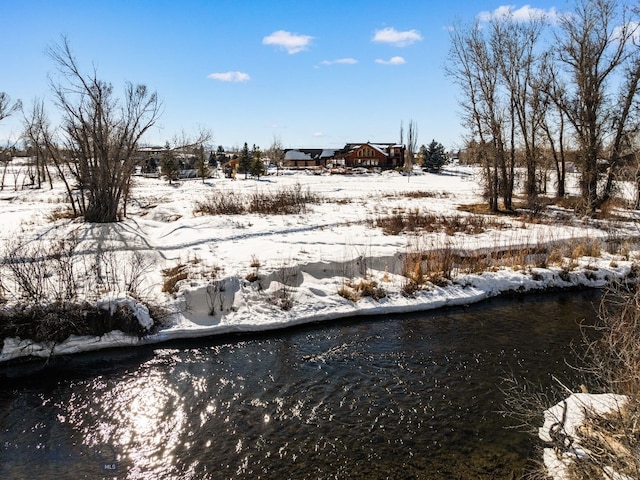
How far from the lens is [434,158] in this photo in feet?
221

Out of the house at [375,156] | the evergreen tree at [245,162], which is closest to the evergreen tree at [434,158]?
the house at [375,156]

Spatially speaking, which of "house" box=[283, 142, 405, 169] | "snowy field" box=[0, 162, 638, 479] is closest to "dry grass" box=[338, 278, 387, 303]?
"snowy field" box=[0, 162, 638, 479]

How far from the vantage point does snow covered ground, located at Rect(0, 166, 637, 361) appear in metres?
9.43

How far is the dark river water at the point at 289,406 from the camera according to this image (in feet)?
17.3

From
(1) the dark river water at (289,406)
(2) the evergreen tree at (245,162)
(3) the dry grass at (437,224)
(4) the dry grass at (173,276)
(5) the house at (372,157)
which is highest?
(5) the house at (372,157)

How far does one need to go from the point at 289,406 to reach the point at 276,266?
513 centimetres

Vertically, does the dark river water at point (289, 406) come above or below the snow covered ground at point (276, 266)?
below

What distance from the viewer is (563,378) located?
285 inches

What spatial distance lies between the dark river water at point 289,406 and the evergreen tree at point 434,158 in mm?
60864

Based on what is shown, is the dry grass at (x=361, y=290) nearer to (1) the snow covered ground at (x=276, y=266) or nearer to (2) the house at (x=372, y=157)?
(1) the snow covered ground at (x=276, y=266)

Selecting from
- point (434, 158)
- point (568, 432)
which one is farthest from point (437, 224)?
point (434, 158)

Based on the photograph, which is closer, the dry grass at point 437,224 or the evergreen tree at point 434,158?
the dry grass at point 437,224

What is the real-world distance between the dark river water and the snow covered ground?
2.12 feet

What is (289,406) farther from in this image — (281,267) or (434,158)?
(434,158)
